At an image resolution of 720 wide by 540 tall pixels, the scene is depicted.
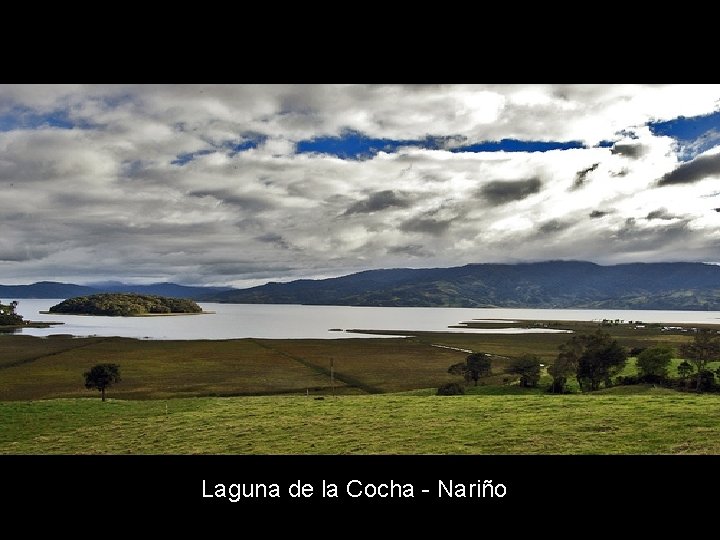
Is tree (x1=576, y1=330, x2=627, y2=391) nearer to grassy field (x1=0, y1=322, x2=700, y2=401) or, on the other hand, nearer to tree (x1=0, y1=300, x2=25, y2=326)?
grassy field (x1=0, y1=322, x2=700, y2=401)

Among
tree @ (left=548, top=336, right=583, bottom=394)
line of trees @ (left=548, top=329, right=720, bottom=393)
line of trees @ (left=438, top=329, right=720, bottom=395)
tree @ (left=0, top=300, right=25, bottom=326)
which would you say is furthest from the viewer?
tree @ (left=0, top=300, right=25, bottom=326)

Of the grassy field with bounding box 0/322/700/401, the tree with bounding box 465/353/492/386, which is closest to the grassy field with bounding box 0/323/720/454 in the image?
the tree with bounding box 465/353/492/386

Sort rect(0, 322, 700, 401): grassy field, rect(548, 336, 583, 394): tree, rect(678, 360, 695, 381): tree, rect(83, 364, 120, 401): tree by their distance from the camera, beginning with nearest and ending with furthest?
rect(678, 360, 695, 381): tree < rect(83, 364, 120, 401): tree < rect(548, 336, 583, 394): tree < rect(0, 322, 700, 401): grassy field

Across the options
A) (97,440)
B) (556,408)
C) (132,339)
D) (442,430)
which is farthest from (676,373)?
(132,339)

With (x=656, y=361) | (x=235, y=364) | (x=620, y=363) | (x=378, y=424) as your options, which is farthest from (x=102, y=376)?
(x=656, y=361)

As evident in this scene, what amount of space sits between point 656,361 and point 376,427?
98.1ft

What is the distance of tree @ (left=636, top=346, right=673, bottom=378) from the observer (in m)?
35.2

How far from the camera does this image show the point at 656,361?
1401 inches

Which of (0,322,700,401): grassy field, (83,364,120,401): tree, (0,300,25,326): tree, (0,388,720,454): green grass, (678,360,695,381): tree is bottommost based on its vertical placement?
(0,322,700,401): grassy field

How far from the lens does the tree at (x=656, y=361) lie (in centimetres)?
3522

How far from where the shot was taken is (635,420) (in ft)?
44.4

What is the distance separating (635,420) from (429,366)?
1957 inches

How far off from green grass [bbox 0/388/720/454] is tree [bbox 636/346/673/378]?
1910 cm
